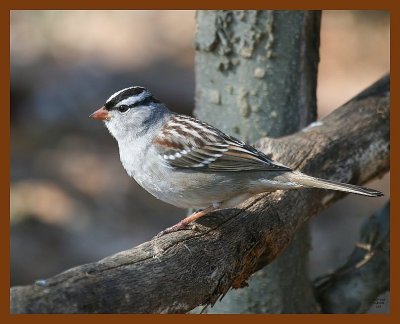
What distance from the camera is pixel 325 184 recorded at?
12.9ft

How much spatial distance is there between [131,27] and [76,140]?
2364 mm

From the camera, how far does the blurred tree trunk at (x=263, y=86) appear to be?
16.6ft

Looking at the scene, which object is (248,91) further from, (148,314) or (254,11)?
(148,314)

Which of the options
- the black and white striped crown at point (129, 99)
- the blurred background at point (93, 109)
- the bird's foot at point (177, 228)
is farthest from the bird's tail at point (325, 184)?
the blurred background at point (93, 109)

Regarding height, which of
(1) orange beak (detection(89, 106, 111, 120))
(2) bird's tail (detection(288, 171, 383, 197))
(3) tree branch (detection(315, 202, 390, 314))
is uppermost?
(1) orange beak (detection(89, 106, 111, 120))

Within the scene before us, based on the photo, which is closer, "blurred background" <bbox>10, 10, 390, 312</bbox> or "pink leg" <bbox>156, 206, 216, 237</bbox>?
"pink leg" <bbox>156, 206, 216, 237</bbox>

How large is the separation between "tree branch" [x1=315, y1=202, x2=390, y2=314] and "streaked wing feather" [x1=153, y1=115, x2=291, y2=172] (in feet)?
5.10

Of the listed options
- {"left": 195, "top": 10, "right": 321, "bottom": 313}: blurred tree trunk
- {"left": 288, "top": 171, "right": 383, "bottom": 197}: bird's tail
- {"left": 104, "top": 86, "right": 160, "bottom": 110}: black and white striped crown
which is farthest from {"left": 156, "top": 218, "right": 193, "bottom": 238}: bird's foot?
{"left": 195, "top": 10, "right": 321, "bottom": 313}: blurred tree trunk

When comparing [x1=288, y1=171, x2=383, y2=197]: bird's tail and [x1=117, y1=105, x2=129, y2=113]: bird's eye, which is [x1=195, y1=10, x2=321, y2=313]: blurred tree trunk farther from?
[x1=288, y1=171, x2=383, y2=197]: bird's tail

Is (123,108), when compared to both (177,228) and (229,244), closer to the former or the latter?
(177,228)

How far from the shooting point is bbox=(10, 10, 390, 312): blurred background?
7.66m

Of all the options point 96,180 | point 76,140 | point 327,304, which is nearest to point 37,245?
point 96,180

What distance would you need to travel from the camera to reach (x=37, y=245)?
751 centimetres

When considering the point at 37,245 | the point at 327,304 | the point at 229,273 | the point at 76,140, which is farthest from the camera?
the point at 76,140
